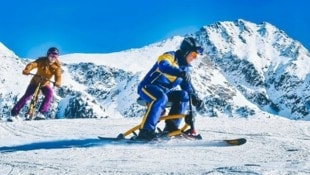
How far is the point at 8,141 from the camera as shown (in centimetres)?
1351

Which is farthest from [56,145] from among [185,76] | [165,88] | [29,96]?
[29,96]

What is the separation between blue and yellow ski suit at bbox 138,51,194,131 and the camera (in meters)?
12.3

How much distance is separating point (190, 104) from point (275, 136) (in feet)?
6.10

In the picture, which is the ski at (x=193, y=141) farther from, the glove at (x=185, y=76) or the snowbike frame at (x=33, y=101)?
the snowbike frame at (x=33, y=101)

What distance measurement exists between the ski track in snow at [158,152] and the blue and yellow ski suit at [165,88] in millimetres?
683

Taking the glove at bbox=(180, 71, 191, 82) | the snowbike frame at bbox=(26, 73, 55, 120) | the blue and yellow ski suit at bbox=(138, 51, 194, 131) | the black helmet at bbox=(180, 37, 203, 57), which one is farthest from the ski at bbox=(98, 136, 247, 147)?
the snowbike frame at bbox=(26, 73, 55, 120)

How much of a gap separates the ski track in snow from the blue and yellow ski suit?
26.9 inches

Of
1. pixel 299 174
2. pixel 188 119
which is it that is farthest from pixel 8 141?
pixel 299 174

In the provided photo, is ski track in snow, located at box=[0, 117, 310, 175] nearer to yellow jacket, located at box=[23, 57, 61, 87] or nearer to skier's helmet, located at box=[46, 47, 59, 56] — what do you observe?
yellow jacket, located at box=[23, 57, 61, 87]

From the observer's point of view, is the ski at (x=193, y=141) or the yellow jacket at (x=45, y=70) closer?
the ski at (x=193, y=141)

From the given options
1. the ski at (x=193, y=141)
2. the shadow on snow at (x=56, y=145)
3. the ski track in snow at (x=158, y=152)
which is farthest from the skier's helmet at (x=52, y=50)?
the ski at (x=193, y=141)

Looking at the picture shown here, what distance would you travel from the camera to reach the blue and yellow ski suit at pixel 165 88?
485 inches

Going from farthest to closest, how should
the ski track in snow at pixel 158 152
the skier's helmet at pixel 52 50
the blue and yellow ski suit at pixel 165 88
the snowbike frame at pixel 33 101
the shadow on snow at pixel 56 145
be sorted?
the snowbike frame at pixel 33 101 → the skier's helmet at pixel 52 50 → the blue and yellow ski suit at pixel 165 88 → the shadow on snow at pixel 56 145 → the ski track in snow at pixel 158 152

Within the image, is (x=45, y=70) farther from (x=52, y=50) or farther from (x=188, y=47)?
(x=188, y=47)
